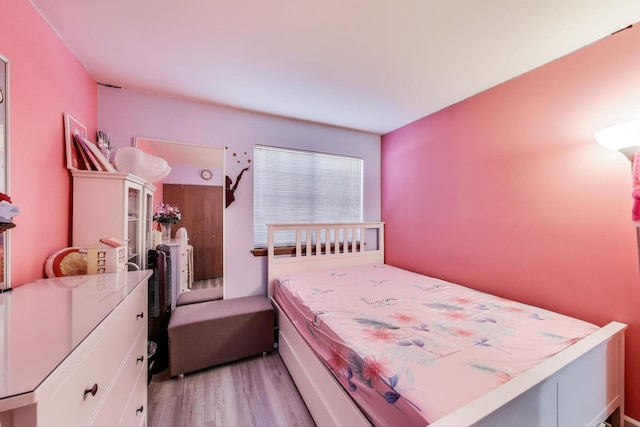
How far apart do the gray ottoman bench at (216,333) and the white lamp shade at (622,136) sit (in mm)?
2405

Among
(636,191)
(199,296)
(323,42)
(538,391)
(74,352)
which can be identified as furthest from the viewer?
(199,296)

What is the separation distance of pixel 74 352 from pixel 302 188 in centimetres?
231

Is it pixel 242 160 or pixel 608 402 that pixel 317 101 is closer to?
pixel 242 160

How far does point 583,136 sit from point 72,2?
2.97 metres

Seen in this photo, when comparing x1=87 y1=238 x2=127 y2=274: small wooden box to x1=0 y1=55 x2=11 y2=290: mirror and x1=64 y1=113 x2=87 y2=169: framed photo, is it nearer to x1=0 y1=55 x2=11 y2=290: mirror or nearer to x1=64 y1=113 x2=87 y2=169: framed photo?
x1=0 y1=55 x2=11 y2=290: mirror

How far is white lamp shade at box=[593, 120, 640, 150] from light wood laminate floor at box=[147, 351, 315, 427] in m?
2.23

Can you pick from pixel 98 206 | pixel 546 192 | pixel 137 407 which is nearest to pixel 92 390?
pixel 137 407

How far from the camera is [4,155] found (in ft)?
3.38

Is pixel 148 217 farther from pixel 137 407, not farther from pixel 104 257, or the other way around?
pixel 137 407

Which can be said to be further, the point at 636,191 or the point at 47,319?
the point at 636,191

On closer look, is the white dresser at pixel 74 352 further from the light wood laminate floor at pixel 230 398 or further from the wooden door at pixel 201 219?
the wooden door at pixel 201 219

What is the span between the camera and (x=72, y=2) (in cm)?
120

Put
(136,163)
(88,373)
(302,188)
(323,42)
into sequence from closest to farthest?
(88,373)
(323,42)
(136,163)
(302,188)

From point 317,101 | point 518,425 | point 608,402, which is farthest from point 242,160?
point 608,402
